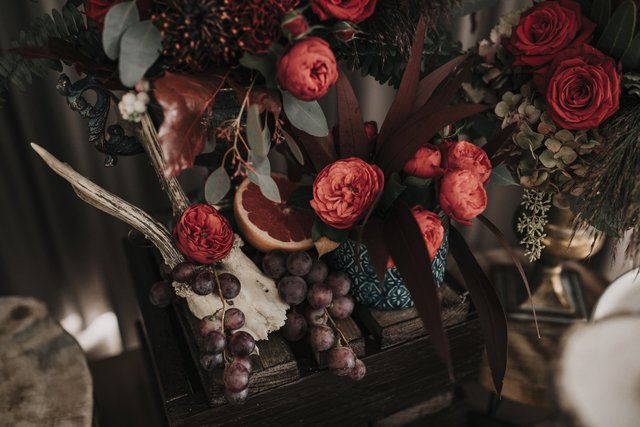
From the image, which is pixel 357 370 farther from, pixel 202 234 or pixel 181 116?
pixel 181 116

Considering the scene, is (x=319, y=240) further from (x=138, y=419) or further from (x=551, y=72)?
(x=138, y=419)

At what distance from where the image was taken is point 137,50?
540mm

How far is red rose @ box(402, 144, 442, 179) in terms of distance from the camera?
0.64m

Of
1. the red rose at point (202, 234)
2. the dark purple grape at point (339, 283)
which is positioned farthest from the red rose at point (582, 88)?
the red rose at point (202, 234)

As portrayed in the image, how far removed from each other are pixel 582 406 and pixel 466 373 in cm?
23

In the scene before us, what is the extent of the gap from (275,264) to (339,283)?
0.29 ft

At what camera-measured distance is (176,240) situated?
71cm

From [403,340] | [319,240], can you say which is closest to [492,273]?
[403,340]

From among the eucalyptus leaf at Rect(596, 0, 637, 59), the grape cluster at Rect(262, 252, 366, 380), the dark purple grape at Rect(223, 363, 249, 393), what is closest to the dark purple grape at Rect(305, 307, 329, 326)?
the grape cluster at Rect(262, 252, 366, 380)

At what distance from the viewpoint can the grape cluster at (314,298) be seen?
2.26 feet

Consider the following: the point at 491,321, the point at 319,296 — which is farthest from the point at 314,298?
the point at 491,321

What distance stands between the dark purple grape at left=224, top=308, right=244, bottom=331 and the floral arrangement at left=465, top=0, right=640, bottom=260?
366mm

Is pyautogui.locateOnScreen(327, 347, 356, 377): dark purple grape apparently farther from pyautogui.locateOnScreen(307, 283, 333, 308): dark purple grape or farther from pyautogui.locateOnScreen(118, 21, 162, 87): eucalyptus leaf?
pyautogui.locateOnScreen(118, 21, 162, 87): eucalyptus leaf

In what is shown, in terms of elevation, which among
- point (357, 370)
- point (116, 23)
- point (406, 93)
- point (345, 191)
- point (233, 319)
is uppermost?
point (116, 23)
